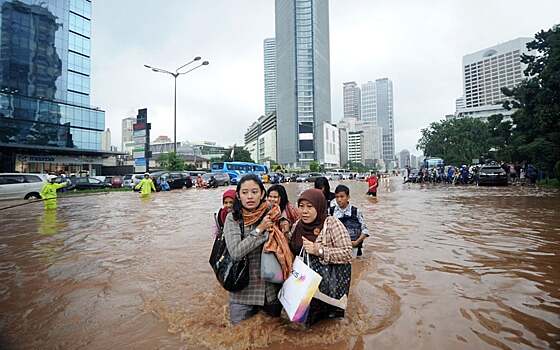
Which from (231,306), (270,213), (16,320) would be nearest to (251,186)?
(270,213)

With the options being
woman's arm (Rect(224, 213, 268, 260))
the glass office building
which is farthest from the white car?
the glass office building

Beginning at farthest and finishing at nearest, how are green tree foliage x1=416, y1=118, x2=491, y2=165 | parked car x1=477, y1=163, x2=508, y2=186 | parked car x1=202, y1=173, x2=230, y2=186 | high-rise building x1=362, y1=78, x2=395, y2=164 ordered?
high-rise building x1=362, y1=78, x2=395, y2=164 → green tree foliage x1=416, y1=118, x2=491, y2=165 → parked car x1=202, y1=173, x2=230, y2=186 → parked car x1=477, y1=163, x2=508, y2=186

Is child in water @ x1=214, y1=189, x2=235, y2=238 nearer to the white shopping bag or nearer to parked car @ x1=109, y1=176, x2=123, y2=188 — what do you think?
the white shopping bag

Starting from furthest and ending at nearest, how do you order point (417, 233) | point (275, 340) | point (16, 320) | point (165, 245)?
point (417, 233)
point (165, 245)
point (16, 320)
point (275, 340)

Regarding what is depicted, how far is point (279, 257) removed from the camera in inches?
107

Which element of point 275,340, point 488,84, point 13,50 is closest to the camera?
point 275,340

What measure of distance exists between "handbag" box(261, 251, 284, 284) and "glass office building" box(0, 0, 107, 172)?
51438mm

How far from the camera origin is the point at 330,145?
414ft

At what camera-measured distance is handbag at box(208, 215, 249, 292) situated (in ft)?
8.87

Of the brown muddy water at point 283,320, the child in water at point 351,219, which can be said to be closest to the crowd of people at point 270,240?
the brown muddy water at point 283,320

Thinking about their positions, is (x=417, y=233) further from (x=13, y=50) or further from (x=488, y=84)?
(x=488, y=84)

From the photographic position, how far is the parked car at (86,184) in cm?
2569

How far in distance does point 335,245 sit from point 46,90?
5951 cm

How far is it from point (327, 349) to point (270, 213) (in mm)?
1182
